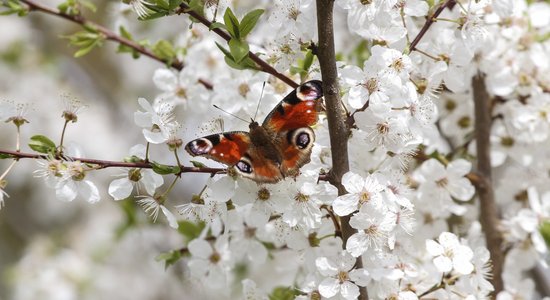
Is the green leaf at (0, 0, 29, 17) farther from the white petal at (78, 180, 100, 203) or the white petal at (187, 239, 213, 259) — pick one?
the white petal at (187, 239, 213, 259)

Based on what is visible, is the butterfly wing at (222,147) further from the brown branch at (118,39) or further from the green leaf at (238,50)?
the brown branch at (118,39)

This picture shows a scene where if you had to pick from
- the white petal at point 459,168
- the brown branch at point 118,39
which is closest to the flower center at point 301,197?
the white petal at point 459,168

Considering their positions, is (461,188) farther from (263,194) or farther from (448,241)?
(263,194)

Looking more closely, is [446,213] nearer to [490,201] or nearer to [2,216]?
[490,201]

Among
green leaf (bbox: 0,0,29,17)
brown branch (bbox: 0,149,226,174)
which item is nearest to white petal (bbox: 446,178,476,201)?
brown branch (bbox: 0,149,226,174)

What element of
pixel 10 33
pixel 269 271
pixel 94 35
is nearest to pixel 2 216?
pixel 10 33

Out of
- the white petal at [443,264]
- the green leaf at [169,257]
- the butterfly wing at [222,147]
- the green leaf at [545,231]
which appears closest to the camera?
the butterfly wing at [222,147]

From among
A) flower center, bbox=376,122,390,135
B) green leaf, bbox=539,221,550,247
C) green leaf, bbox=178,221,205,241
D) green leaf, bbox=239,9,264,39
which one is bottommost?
green leaf, bbox=178,221,205,241

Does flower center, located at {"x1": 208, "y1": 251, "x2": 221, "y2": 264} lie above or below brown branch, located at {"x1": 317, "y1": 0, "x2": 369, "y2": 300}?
below
